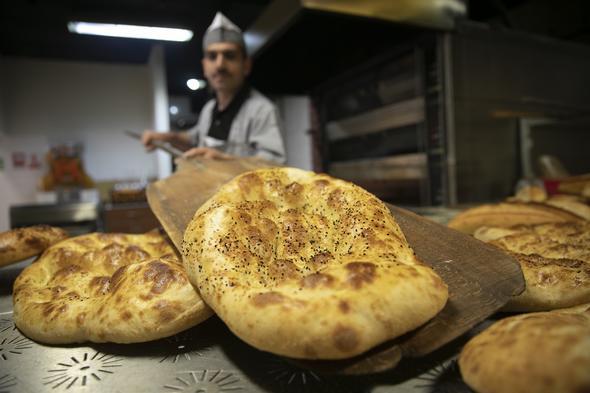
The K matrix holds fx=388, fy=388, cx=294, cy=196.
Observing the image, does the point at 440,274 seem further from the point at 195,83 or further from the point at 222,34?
the point at 195,83

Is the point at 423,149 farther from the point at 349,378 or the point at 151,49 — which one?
the point at 151,49

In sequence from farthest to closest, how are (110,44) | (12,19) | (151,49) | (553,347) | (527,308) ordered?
(151,49), (110,44), (12,19), (527,308), (553,347)

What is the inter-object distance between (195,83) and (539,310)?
29.0 feet

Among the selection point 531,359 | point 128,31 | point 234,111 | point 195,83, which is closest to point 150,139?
point 234,111

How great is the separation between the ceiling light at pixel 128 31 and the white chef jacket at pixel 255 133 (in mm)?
3294

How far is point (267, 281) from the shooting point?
2.54ft

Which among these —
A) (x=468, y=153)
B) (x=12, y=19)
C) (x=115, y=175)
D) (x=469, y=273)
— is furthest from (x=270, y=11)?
(x=115, y=175)

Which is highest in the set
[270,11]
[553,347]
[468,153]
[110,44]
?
[110,44]

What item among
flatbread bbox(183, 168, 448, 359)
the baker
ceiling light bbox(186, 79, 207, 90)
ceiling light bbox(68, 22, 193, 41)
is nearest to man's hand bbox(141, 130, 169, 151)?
the baker

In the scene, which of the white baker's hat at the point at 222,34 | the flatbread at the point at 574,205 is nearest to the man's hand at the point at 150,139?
the white baker's hat at the point at 222,34

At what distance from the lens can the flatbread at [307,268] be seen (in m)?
0.63

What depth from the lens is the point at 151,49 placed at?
726 cm

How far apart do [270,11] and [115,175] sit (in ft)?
18.6

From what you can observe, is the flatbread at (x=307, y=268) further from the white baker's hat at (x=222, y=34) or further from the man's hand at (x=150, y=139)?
the white baker's hat at (x=222, y=34)
